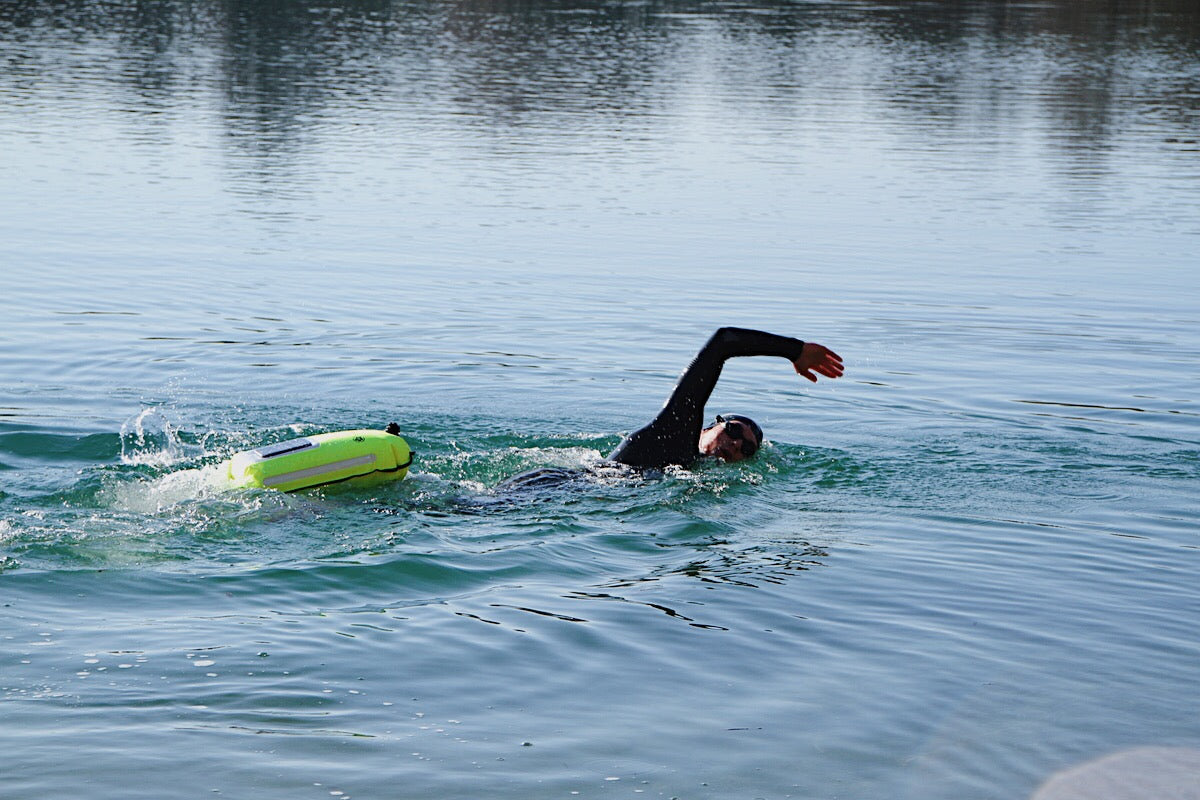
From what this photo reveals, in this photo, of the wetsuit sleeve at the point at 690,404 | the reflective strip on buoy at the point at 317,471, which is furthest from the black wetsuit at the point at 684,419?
the reflective strip on buoy at the point at 317,471

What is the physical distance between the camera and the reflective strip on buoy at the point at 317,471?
345 inches

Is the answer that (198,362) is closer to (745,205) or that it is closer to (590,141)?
(745,205)

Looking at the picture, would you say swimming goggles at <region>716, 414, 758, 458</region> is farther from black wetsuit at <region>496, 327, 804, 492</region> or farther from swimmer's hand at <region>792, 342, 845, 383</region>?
swimmer's hand at <region>792, 342, 845, 383</region>

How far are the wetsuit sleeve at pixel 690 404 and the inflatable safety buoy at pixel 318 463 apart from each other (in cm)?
154

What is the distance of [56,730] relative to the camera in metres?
6.28

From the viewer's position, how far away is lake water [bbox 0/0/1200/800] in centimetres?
664

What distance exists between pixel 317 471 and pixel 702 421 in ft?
7.95

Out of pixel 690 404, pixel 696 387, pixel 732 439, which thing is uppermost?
pixel 696 387

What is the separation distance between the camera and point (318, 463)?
8.90 m

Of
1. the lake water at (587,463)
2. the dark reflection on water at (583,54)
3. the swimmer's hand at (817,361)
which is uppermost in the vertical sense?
the dark reflection on water at (583,54)

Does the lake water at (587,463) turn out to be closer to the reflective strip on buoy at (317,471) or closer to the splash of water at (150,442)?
the splash of water at (150,442)

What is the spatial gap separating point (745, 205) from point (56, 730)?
17289 mm

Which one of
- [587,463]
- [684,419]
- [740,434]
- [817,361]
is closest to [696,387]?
[684,419]

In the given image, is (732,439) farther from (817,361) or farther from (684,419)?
(817,361)
